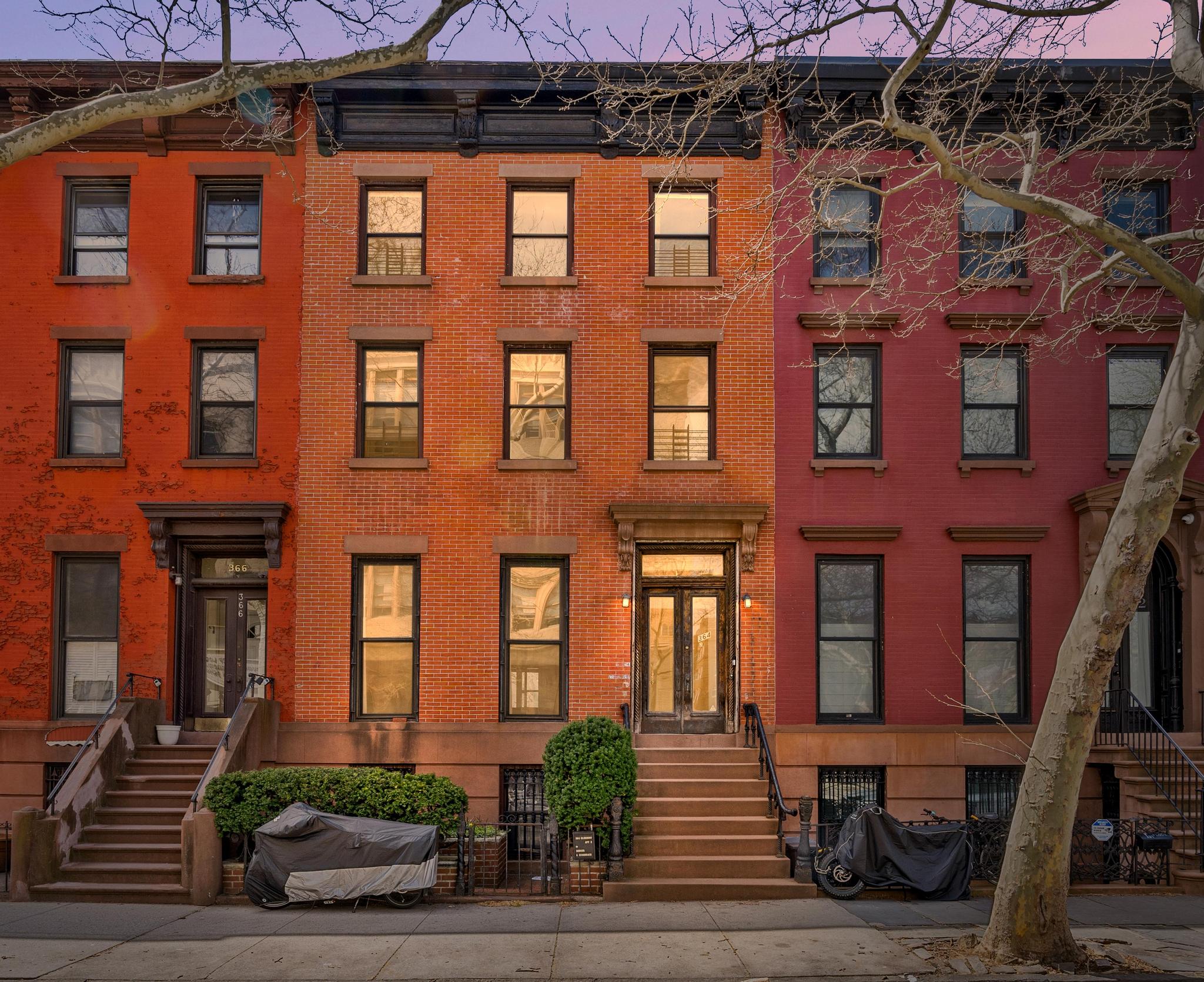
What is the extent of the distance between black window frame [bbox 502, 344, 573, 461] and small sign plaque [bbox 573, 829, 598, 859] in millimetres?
5695

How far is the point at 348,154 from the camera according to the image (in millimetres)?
17141

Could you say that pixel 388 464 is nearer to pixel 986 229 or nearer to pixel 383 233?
pixel 383 233

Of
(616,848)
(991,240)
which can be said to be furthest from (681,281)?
(616,848)

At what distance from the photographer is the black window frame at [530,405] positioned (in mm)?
16844

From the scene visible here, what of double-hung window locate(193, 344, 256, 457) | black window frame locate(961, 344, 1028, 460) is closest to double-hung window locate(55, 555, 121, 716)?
double-hung window locate(193, 344, 256, 457)

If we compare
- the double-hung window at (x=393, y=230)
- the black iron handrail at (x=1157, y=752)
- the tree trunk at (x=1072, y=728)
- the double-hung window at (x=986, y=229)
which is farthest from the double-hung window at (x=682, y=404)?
the tree trunk at (x=1072, y=728)

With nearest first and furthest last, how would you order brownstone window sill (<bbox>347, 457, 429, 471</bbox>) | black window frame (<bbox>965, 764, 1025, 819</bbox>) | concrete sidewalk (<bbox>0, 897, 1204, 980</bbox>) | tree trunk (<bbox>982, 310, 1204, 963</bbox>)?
tree trunk (<bbox>982, 310, 1204, 963</bbox>) < concrete sidewalk (<bbox>0, 897, 1204, 980</bbox>) < black window frame (<bbox>965, 764, 1025, 819</bbox>) < brownstone window sill (<bbox>347, 457, 429, 471</bbox>)

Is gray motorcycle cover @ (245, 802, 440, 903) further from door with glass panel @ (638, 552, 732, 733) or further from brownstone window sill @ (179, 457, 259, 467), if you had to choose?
brownstone window sill @ (179, 457, 259, 467)

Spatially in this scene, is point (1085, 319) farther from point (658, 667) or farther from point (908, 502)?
point (658, 667)

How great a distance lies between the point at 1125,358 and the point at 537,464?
9360 mm

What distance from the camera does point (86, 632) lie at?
1680 centimetres

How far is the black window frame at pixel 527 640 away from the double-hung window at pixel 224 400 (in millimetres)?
4407

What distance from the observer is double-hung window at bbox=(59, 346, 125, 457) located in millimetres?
17047

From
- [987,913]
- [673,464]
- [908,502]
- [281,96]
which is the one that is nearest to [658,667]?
[673,464]
